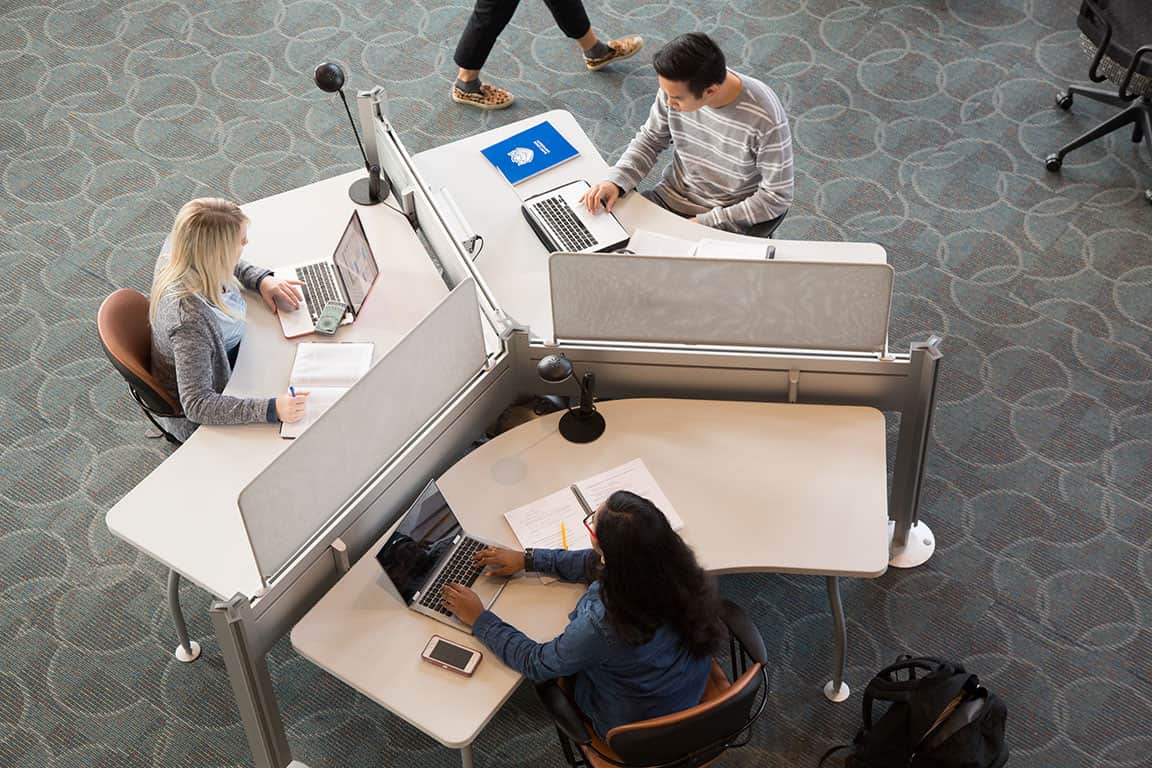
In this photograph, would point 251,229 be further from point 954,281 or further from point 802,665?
point 954,281

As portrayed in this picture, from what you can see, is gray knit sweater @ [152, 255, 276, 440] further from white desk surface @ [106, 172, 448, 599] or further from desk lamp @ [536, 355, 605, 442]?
desk lamp @ [536, 355, 605, 442]

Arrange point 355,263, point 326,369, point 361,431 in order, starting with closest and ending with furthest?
point 361,431 → point 326,369 → point 355,263

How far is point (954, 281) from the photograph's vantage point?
4.32 metres

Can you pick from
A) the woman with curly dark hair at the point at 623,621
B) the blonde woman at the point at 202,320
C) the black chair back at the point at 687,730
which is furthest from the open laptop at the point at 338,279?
the black chair back at the point at 687,730

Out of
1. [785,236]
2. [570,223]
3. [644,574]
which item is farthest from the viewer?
[785,236]

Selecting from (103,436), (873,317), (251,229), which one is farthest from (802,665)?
(103,436)

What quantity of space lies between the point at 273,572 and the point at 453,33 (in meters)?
3.33

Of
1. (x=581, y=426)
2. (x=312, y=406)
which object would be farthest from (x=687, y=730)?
(x=312, y=406)

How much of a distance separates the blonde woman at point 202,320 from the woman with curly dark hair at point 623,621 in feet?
2.57

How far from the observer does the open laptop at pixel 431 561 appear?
2.75m

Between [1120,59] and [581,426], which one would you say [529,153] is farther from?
[1120,59]

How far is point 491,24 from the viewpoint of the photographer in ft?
15.8

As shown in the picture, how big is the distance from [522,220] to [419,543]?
3.92ft

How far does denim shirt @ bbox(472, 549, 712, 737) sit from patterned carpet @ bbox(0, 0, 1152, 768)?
0.61 metres
